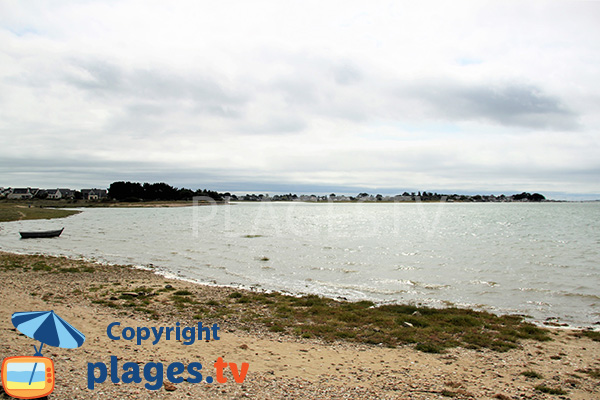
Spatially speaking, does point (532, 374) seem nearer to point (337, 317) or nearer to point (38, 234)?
point (337, 317)

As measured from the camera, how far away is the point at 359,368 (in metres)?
9.74

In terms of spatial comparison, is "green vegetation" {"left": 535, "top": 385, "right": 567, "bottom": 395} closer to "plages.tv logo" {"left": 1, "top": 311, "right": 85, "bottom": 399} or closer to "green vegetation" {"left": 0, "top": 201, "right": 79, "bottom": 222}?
"plages.tv logo" {"left": 1, "top": 311, "right": 85, "bottom": 399}

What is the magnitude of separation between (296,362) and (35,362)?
592 cm

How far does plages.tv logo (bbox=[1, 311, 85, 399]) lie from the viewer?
19.7ft

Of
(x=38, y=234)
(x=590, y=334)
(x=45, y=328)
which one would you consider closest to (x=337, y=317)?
(x=590, y=334)

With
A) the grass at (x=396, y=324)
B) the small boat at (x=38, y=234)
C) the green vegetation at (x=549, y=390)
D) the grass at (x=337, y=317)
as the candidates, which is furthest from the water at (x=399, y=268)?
the green vegetation at (x=549, y=390)

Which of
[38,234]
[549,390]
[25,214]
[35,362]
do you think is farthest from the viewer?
[25,214]

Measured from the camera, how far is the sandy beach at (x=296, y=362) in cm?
805

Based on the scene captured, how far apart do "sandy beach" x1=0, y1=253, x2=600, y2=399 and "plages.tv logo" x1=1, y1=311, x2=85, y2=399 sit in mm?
669

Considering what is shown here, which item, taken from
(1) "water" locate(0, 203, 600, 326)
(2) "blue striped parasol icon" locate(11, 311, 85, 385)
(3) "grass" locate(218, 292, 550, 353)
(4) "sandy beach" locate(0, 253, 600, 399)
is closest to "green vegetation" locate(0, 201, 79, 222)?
(1) "water" locate(0, 203, 600, 326)

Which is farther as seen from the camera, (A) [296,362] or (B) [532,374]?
(A) [296,362]

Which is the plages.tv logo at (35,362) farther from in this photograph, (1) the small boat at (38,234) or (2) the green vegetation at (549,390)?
(1) the small boat at (38,234)

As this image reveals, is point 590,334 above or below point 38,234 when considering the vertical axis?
below

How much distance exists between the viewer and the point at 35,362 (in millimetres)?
6227
